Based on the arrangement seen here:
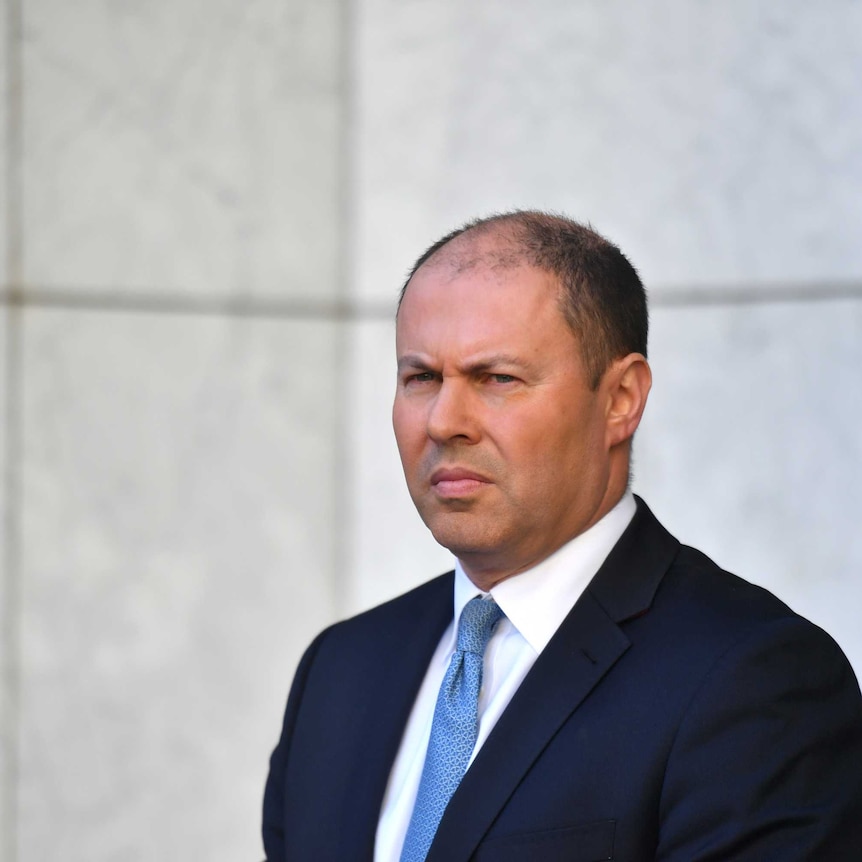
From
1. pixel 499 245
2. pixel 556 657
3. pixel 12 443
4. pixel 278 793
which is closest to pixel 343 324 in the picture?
pixel 12 443

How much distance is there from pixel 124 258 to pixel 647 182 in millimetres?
1670

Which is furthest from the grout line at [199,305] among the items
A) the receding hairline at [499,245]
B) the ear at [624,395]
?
the ear at [624,395]

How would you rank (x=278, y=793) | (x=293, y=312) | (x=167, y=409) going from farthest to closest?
1. (x=293, y=312)
2. (x=167, y=409)
3. (x=278, y=793)

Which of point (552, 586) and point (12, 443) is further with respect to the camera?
point (12, 443)

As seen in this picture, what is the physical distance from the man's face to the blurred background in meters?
1.93

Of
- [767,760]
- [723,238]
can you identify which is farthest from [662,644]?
[723,238]

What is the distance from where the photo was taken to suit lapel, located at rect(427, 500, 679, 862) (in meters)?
1.85

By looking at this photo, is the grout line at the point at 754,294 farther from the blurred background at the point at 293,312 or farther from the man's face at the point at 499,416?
the man's face at the point at 499,416

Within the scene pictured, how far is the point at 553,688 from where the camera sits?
1.92m

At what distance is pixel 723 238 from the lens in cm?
393

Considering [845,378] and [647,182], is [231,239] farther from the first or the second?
[845,378]

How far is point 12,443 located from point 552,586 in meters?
2.55

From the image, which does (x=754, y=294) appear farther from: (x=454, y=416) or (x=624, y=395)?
(x=454, y=416)

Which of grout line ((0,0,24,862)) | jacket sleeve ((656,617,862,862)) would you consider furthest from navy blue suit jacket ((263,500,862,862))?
grout line ((0,0,24,862))
